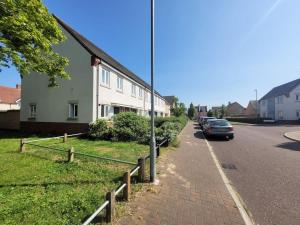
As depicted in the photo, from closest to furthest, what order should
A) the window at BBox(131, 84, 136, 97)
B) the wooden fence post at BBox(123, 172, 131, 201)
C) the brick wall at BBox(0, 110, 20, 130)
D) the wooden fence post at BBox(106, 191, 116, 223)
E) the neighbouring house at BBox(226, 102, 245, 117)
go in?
the wooden fence post at BBox(106, 191, 116, 223) → the wooden fence post at BBox(123, 172, 131, 201) → the brick wall at BBox(0, 110, 20, 130) → the window at BBox(131, 84, 136, 97) → the neighbouring house at BBox(226, 102, 245, 117)

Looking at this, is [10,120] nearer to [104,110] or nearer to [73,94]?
[73,94]

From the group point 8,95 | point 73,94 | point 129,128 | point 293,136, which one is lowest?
point 293,136

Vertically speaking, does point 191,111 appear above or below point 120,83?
below

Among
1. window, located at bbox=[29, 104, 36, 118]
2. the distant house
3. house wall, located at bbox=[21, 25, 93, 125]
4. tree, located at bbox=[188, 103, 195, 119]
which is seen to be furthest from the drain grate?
tree, located at bbox=[188, 103, 195, 119]

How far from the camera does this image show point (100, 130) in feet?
46.7

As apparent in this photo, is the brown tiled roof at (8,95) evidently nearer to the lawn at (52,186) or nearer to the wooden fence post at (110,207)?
the lawn at (52,186)

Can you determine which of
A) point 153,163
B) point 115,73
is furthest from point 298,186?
point 115,73

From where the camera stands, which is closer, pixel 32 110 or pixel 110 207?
pixel 110 207

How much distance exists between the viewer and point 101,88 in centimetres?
1606

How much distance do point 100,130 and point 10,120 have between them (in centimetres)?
1199

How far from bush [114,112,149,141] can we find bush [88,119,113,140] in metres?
0.60

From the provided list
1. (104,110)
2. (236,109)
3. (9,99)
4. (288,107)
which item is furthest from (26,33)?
(236,109)

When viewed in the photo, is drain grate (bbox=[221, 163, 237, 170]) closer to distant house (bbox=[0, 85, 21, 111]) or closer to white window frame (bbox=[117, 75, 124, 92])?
white window frame (bbox=[117, 75, 124, 92])

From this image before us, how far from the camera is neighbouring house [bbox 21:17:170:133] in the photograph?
15.3 meters
